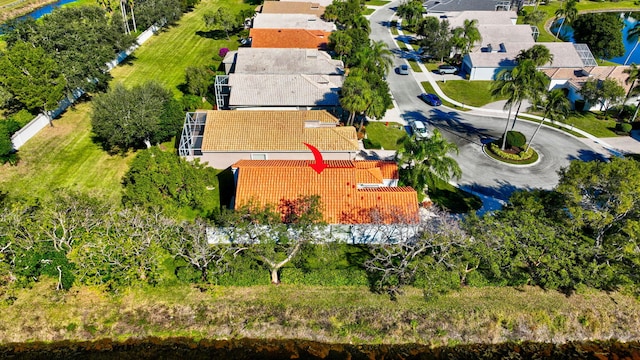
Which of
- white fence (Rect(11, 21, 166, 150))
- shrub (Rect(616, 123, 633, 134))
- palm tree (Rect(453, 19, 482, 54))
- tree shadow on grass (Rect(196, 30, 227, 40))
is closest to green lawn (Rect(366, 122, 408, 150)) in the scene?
palm tree (Rect(453, 19, 482, 54))

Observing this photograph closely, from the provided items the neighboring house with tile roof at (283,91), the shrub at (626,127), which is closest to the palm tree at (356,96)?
the neighboring house with tile roof at (283,91)

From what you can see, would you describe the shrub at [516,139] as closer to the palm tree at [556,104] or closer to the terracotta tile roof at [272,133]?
A: the palm tree at [556,104]

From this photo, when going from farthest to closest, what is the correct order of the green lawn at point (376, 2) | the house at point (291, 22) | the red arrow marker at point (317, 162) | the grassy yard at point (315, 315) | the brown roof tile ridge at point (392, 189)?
the green lawn at point (376, 2) → the house at point (291, 22) → the red arrow marker at point (317, 162) → the brown roof tile ridge at point (392, 189) → the grassy yard at point (315, 315)

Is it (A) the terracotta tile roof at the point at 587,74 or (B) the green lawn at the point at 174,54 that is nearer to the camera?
(A) the terracotta tile roof at the point at 587,74

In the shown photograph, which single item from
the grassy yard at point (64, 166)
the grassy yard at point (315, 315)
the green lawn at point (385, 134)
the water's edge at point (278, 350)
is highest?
the green lawn at point (385, 134)

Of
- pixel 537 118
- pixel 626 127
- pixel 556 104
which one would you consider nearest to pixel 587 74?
pixel 626 127

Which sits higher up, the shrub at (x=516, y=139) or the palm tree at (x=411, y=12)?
the palm tree at (x=411, y=12)

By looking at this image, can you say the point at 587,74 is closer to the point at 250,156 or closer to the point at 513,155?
the point at 513,155
